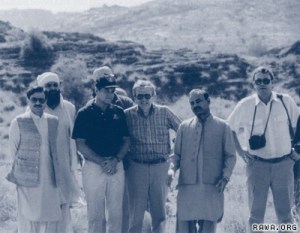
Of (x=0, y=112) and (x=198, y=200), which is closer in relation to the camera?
(x=198, y=200)

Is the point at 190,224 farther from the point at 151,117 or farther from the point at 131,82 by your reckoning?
the point at 131,82

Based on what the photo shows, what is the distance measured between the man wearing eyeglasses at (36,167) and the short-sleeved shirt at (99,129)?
35cm

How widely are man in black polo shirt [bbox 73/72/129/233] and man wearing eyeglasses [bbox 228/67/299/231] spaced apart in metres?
1.34

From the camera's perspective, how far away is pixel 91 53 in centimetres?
3931

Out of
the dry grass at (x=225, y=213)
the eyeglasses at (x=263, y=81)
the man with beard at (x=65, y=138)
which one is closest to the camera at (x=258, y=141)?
the eyeglasses at (x=263, y=81)

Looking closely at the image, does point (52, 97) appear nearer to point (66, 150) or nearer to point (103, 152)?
point (66, 150)

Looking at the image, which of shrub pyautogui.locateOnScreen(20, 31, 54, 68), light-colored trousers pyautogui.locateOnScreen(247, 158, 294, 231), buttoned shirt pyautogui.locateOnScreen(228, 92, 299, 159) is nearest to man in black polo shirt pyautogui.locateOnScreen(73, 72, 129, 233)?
buttoned shirt pyautogui.locateOnScreen(228, 92, 299, 159)

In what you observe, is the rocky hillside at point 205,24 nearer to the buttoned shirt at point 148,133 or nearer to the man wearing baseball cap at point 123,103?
the man wearing baseball cap at point 123,103

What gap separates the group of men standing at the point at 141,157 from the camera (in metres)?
5.49

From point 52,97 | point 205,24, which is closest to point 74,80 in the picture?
point 52,97

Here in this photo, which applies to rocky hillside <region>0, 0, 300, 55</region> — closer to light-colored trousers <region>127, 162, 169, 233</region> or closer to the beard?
the beard

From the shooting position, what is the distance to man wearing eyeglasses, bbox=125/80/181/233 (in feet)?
19.5

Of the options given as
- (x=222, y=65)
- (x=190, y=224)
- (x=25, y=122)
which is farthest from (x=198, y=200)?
(x=222, y=65)

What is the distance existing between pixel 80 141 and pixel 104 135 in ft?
0.86
